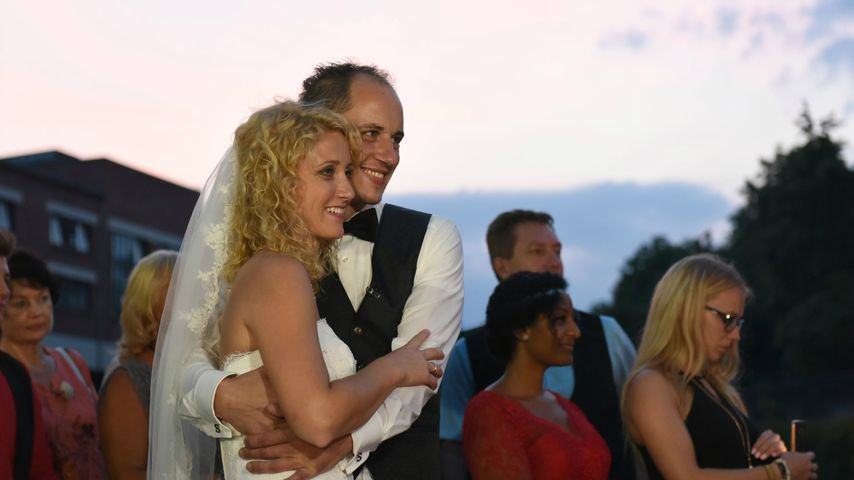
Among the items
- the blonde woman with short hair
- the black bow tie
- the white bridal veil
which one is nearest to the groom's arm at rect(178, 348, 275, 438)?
the white bridal veil

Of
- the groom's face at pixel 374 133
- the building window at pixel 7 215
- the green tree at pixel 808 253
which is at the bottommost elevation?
the building window at pixel 7 215

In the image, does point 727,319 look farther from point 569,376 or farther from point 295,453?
point 295,453

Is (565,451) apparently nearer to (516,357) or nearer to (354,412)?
(516,357)

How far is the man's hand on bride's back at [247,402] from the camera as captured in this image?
4.08 m

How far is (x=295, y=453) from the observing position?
13.5 ft

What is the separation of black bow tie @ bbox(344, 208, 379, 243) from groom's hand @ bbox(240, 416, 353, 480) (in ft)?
2.98

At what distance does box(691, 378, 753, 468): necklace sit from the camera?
240 inches

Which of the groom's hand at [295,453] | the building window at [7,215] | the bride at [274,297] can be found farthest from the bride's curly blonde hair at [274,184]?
the building window at [7,215]

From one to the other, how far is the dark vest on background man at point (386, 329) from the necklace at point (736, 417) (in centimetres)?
193

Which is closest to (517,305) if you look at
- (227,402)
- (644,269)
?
(227,402)

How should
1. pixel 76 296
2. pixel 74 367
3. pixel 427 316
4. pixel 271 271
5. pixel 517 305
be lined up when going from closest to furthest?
pixel 271 271 < pixel 427 316 < pixel 517 305 < pixel 74 367 < pixel 76 296

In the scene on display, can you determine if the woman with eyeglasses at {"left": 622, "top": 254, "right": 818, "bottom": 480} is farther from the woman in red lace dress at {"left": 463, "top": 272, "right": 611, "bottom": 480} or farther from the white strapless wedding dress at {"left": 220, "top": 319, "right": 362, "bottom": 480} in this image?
the white strapless wedding dress at {"left": 220, "top": 319, "right": 362, "bottom": 480}

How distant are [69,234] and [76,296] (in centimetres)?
264

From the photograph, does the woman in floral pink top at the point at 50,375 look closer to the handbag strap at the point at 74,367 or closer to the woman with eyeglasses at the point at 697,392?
the handbag strap at the point at 74,367
